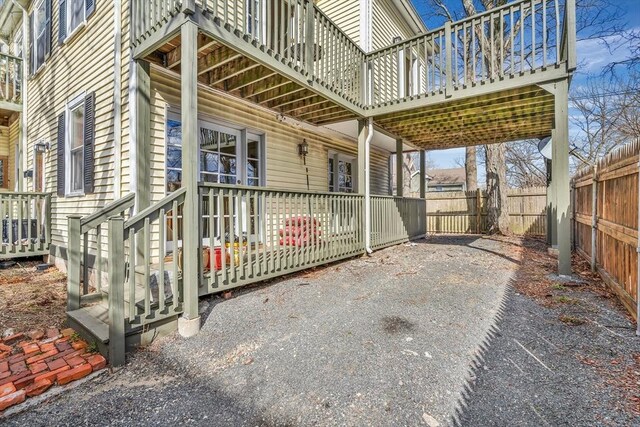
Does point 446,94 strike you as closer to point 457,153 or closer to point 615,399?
point 615,399

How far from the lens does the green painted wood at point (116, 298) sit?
2410mm

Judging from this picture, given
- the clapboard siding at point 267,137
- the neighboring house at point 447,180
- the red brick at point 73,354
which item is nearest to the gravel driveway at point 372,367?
the red brick at point 73,354

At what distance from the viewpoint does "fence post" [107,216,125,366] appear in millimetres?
2410

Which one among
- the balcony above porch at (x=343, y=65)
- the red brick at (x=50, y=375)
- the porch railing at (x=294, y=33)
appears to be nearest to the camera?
the red brick at (x=50, y=375)

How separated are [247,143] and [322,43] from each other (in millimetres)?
2197

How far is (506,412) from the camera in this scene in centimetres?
182

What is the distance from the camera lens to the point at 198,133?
509 centimetres

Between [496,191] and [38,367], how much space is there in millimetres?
12281

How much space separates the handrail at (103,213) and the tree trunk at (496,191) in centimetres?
1124

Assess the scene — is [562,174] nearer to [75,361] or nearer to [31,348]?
[75,361]

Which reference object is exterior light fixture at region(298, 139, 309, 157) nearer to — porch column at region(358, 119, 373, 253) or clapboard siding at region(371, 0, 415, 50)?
porch column at region(358, 119, 373, 253)

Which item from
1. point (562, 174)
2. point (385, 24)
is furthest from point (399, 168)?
point (385, 24)

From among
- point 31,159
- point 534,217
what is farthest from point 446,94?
point 31,159

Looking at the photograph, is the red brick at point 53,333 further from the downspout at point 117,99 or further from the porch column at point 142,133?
the downspout at point 117,99
